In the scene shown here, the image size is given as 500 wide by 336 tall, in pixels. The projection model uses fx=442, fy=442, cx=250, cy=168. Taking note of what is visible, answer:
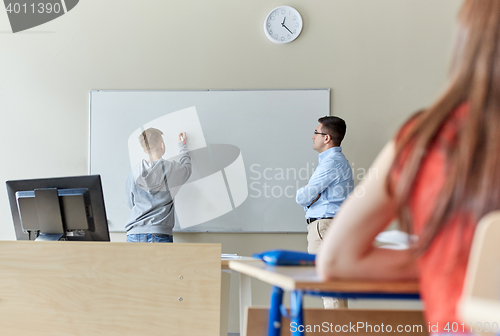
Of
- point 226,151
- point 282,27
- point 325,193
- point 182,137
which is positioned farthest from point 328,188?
point 282,27

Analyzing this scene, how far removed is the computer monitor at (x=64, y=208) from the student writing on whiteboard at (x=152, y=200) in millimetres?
1017

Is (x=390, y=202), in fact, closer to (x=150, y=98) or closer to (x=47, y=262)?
(x=47, y=262)

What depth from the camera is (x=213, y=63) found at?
130 inches

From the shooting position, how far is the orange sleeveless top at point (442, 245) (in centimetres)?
60

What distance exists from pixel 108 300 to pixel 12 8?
2920mm

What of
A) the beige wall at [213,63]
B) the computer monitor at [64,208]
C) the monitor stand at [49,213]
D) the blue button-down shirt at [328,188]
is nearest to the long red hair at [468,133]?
the computer monitor at [64,208]

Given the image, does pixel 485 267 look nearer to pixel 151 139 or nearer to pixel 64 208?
pixel 64 208

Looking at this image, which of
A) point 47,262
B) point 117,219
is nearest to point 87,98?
point 117,219

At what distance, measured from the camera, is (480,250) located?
0.53 metres

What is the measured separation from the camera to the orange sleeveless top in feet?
1.96

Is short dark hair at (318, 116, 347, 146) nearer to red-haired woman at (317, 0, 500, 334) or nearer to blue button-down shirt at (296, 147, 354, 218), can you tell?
blue button-down shirt at (296, 147, 354, 218)

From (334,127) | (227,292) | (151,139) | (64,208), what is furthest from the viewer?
(151,139)

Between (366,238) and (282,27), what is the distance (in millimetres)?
2830

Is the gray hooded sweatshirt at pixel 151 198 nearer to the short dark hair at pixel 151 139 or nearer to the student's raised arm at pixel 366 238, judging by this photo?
the short dark hair at pixel 151 139
